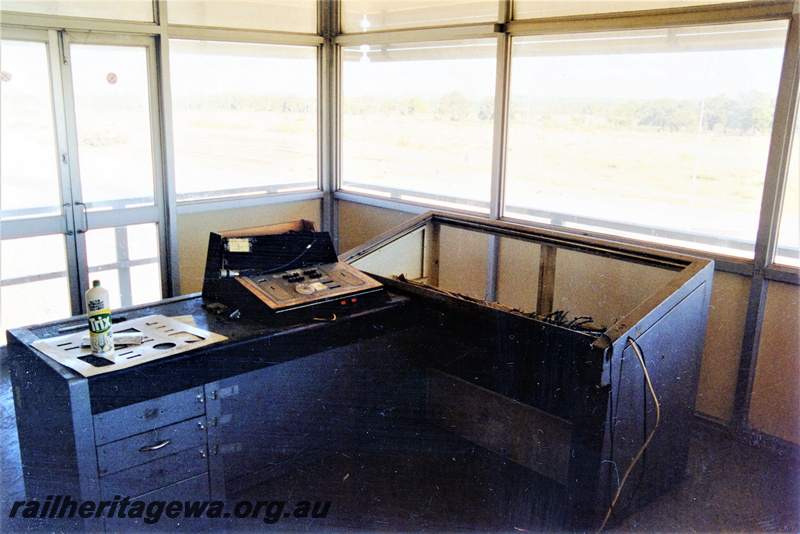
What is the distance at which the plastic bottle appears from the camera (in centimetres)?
193

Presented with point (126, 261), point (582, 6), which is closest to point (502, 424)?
point (582, 6)

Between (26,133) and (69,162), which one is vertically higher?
(26,133)

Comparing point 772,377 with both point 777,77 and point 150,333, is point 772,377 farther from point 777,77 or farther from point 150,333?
point 150,333

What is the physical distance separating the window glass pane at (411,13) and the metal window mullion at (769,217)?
1.62 metres

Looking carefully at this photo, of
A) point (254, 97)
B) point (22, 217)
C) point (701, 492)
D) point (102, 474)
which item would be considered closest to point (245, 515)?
point (102, 474)

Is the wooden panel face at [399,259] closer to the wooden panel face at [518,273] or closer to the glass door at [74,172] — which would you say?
the wooden panel face at [518,273]

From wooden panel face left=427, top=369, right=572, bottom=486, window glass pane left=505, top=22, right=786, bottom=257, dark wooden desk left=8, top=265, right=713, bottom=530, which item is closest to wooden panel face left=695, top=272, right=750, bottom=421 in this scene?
window glass pane left=505, top=22, right=786, bottom=257

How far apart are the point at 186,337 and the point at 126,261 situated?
7.24 feet

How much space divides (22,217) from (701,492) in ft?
12.1

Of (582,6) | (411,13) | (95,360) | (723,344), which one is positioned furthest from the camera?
(411,13)

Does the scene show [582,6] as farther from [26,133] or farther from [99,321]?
[26,133]

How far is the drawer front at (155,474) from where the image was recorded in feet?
6.25

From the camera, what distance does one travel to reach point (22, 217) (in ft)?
11.7

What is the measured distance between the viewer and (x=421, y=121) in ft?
14.3
